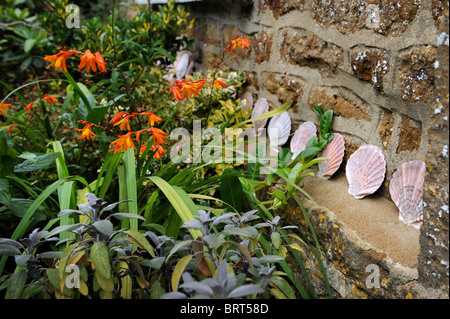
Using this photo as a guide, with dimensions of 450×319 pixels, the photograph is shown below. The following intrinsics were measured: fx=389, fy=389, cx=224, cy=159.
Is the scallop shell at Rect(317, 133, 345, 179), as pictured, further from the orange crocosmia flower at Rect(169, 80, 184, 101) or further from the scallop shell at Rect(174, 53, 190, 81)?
the scallop shell at Rect(174, 53, 190, 81)

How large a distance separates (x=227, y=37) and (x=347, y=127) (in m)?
1.24

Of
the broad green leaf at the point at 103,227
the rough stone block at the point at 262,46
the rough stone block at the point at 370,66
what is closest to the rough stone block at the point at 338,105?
the rough stone block at the point at 370,66

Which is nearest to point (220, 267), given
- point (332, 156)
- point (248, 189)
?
point (248, 189)

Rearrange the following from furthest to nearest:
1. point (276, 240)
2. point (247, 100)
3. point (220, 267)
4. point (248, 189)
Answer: point (247, 100) → point (248, 189) → point (276, 240) → point (220, 267)

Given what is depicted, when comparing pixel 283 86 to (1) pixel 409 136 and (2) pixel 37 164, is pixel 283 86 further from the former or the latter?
(2) pixel 37 164

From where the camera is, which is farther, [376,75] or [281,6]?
[281,6]

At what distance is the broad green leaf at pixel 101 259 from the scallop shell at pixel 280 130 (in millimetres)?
1152

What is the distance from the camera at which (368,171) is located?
1.39 metres

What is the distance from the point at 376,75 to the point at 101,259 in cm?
109

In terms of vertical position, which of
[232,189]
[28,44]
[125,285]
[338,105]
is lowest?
[125,285]

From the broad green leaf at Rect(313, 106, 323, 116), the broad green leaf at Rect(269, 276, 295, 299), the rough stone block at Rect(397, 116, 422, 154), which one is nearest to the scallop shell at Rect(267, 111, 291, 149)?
the broad green leaf at Rect(313, 106, 323, 116)

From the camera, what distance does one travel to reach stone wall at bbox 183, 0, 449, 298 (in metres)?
0.90

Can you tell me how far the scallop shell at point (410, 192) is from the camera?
1186 millimetres

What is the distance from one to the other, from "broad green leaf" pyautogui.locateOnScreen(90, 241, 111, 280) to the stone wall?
753 mm
